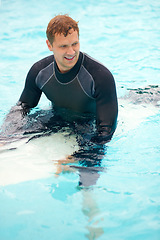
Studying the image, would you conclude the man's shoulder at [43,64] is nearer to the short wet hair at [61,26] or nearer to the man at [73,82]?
the man at [73,82]

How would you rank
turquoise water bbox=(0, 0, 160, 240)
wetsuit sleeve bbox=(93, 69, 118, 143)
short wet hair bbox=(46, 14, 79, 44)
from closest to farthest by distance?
turquoise water bbox=(0, 0, 160, 240) < short wet hair bbox=(46, 14, 79, 44) < wetsuit sleeve bbox=(93, 69, 118, 143)

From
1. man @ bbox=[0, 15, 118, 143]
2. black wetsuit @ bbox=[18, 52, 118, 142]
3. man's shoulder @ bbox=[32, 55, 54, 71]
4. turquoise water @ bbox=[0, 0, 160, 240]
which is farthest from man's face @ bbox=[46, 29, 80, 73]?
turquoise water @ bbox=[0, 0, 160, 240]

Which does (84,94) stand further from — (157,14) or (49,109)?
(157,14)

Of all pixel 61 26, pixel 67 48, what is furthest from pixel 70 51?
pixel 61 26

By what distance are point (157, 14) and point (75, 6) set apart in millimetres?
2179

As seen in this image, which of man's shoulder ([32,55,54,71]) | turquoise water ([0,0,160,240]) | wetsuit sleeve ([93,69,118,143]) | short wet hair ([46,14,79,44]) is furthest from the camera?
man's shoulder ([32,55,54,71])

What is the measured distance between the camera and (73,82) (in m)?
2.80

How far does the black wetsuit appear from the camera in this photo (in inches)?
106

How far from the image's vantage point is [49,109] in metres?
3.39

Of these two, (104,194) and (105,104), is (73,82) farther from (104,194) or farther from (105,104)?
(104,194)

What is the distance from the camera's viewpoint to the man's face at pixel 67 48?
254 cm

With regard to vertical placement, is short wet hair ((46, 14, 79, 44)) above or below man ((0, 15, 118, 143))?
above

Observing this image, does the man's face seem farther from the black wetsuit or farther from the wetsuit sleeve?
the wetsuit sleeve

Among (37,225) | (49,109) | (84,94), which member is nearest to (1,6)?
(49,109)
